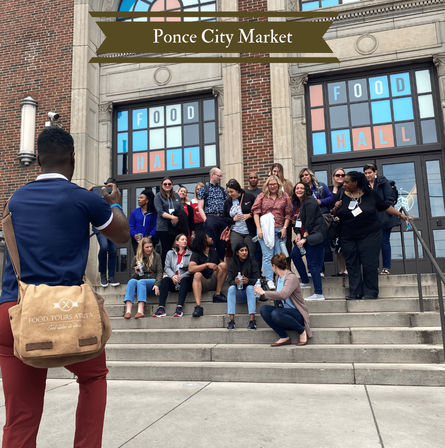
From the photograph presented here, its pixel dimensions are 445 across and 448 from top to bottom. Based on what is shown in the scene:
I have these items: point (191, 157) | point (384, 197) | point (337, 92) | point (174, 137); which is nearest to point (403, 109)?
point (337, 92)

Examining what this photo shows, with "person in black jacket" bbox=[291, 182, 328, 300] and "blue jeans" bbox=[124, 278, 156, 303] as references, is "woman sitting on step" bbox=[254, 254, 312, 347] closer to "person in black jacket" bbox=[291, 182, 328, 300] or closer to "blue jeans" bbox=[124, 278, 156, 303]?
"person in black jacket" bbox=[291, 182, 328, 300]

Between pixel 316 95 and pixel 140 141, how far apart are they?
15.9ft

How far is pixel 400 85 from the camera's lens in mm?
9750

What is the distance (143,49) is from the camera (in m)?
11.6

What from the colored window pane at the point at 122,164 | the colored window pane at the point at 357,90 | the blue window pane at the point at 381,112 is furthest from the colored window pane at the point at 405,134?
the colored window pane at the point at 122,164

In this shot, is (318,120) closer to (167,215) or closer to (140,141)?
(140,141)

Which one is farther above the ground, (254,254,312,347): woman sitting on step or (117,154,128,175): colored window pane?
(117,154,128,175): colored window pane

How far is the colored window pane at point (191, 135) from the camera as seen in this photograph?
11.0 meters

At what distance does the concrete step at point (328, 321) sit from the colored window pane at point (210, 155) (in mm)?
4953

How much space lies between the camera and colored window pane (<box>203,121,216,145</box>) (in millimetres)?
10875

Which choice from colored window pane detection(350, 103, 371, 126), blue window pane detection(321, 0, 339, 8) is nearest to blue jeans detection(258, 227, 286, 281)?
colored window pane detection(350, 103, 371, 126)

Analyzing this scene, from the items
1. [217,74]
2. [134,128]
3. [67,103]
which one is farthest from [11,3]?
[217,74]

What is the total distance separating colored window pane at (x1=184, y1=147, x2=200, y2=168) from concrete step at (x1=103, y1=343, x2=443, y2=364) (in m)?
5.93

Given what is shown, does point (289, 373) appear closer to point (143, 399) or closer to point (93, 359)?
point (143, 399)
